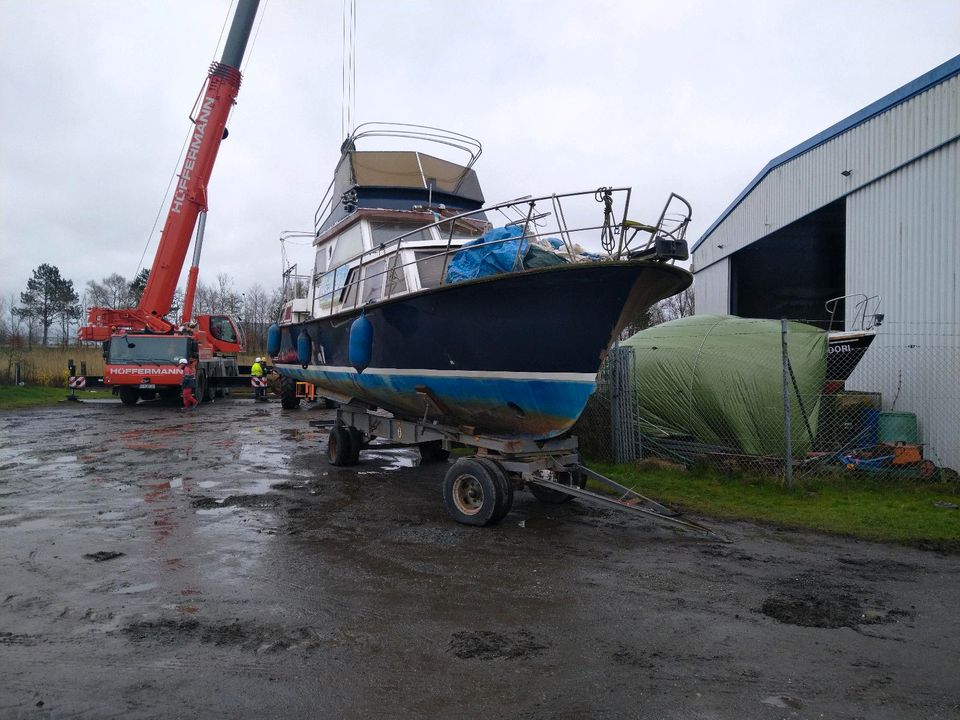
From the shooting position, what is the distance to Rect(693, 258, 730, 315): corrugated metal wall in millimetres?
18000

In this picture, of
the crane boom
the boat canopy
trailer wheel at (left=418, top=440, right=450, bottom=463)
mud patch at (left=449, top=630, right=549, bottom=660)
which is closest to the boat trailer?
mud patch at (left=449, top=630, right=549, bottom=660)

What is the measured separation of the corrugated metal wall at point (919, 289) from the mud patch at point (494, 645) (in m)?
7.49

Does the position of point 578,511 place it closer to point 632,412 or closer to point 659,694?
point 632,412

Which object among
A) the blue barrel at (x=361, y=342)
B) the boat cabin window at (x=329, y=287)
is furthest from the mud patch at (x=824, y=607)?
the boat cabin window at (x=329, y=287)

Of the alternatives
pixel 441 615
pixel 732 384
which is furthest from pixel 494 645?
pixel 732 384

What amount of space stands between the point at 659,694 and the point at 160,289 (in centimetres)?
1746

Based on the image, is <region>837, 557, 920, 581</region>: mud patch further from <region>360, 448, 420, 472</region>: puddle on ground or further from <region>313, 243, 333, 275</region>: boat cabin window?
<region>313, 243, 333, 275</region>: boat cabin window

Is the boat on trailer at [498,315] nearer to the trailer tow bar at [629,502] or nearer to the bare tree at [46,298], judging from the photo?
the trailer tow bar at [629,502]

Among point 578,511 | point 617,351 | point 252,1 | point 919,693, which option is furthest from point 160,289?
point 919,693

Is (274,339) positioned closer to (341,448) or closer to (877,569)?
(341,448)

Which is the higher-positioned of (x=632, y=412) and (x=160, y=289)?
(x=160, y=289)

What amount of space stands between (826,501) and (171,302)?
54.7 ft

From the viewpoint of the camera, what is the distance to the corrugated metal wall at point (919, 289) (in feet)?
29.6

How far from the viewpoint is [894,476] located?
842 centimetres
